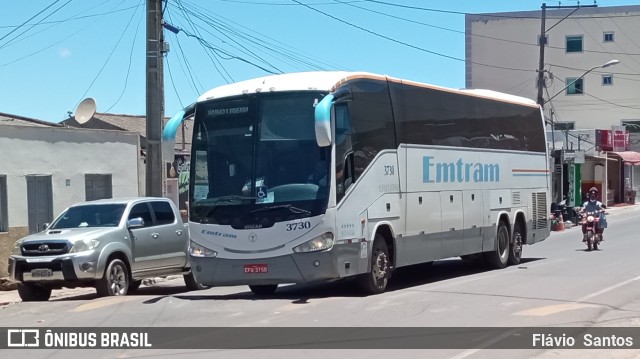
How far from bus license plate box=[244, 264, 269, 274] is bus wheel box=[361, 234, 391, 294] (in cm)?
176

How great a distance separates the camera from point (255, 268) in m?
13.5

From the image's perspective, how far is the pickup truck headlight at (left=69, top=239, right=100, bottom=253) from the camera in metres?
15.3

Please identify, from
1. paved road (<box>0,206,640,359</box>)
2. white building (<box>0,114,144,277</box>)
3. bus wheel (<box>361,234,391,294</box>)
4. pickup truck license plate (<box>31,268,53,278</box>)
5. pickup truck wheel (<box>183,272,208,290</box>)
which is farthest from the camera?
white building (<box>0,114,144,277</box>)

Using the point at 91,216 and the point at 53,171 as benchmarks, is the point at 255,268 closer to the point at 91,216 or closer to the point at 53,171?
the point at 91,216

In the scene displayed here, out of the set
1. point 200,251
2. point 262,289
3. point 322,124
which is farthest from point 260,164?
point 262,289

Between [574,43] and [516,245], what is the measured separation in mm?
55239

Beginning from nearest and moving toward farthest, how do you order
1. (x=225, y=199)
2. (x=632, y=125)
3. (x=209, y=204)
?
(x=225, y=199) → (x=209, y=204) → (x=632, y=125)

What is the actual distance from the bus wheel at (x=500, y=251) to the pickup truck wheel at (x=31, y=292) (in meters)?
9.43

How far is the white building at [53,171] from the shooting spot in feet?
A: 73.5

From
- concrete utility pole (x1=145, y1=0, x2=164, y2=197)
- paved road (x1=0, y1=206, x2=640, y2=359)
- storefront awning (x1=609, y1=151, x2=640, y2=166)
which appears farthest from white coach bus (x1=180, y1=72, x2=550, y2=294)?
storefront awning (x1=609, y1=151, x2=640, y2=166)

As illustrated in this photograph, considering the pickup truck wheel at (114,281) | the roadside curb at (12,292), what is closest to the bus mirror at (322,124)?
the pickup truck wheel at (114,281)

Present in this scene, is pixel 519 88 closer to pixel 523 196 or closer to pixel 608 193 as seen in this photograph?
pixel 608 193

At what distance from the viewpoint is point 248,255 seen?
44.6 feet

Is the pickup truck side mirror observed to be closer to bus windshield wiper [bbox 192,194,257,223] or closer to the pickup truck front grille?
the pickup truck front grille
